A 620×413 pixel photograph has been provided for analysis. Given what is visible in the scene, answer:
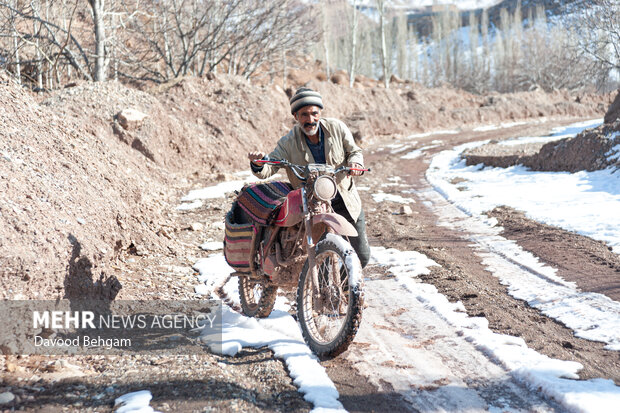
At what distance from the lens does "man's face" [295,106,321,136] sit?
14.4ft

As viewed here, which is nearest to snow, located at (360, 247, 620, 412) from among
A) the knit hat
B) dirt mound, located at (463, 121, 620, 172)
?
the knit hat

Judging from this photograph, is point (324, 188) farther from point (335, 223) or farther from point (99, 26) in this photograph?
point (99, 26)

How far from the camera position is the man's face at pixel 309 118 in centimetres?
439

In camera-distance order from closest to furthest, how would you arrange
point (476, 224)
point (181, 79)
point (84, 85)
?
point (476, 224)
point (84, 85)
point (181, 79)

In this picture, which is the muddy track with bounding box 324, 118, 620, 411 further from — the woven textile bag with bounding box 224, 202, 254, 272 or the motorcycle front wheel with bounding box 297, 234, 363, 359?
the woven textile bag with bounding box 224, 202, 254, 272

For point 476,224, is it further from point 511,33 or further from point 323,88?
point 511,33

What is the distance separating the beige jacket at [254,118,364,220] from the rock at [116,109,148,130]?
990 centimetres

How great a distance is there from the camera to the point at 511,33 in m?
80.1

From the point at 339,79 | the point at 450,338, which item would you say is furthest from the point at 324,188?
the point at 339,79

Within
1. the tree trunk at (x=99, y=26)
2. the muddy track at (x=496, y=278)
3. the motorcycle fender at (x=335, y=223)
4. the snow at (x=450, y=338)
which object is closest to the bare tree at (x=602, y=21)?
the muddy track at (x=496, y=278)

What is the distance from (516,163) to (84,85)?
1251 centimetres

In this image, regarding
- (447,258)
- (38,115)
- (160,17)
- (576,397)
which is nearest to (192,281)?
(38,115)

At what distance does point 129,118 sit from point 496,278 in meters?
10.6

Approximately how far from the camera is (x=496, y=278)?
5.96 meters
